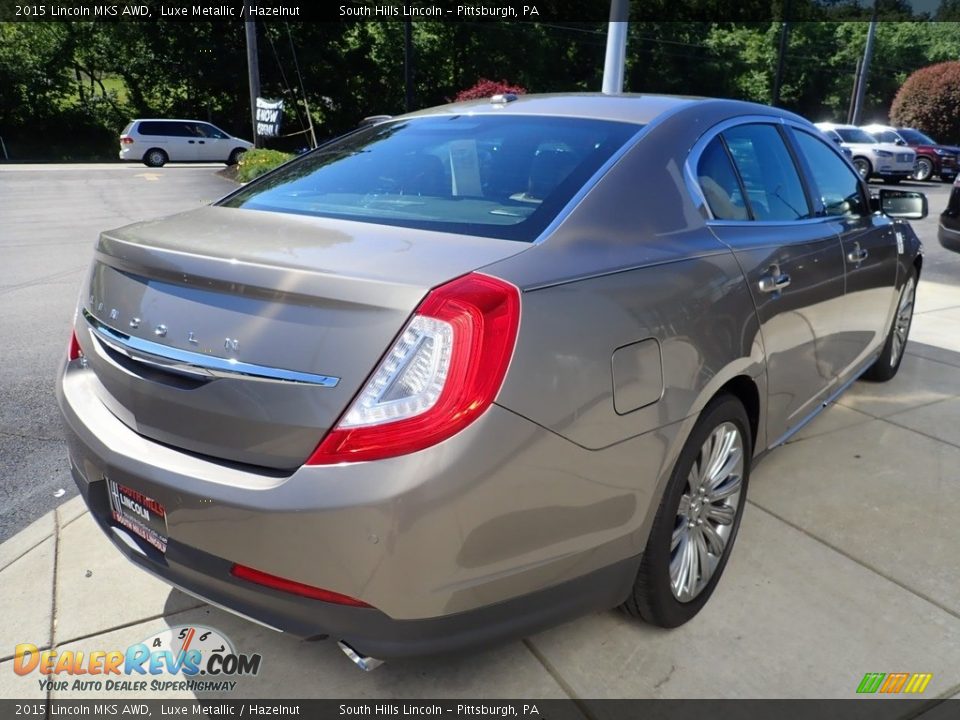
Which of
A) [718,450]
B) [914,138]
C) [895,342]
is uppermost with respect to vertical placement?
[718,450]

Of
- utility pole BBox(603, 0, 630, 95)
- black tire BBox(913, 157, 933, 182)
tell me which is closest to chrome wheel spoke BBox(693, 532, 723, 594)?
utility pole BBox(603, 0, 630, 95)

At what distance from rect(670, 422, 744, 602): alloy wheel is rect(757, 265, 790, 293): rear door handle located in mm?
495

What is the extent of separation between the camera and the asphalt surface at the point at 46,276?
357 cm

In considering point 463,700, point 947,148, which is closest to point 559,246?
point 463,700

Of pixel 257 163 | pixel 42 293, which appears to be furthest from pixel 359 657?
pixel 257 163

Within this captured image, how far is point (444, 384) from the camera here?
65.6 inches

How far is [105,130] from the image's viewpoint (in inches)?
1328

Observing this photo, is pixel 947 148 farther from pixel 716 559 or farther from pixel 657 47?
pixel 716 559

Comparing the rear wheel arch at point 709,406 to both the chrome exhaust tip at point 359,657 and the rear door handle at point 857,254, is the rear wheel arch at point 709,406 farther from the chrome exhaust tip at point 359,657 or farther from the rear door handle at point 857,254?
the rear door handle at point 857,254

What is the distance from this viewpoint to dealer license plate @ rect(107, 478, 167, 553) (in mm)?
1958

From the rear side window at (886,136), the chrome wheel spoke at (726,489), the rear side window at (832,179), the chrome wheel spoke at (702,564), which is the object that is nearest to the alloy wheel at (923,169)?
the rear side window at (886,136)

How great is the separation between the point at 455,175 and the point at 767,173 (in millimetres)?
1339

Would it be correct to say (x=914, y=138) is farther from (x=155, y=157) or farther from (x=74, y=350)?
(x=74, y=350)

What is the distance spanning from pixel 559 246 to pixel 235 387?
852 mm
